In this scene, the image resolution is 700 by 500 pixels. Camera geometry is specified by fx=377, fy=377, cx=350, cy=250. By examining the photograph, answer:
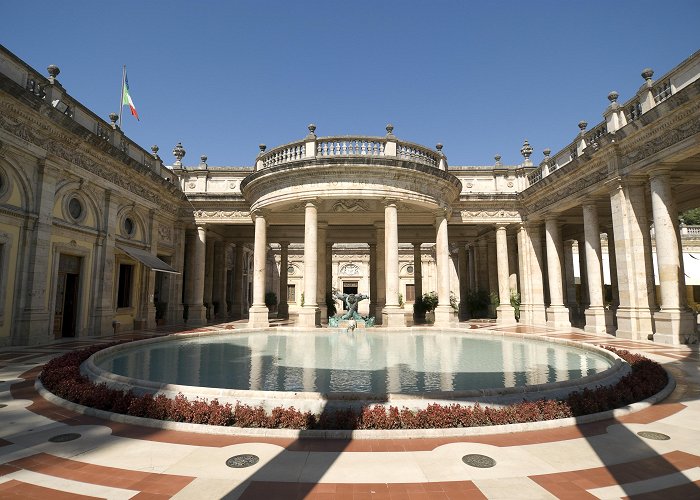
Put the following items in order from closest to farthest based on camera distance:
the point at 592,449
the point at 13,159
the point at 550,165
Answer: the point at 592,449, the point at 13,159, the point at 550,165

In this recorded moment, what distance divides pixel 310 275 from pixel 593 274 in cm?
1610

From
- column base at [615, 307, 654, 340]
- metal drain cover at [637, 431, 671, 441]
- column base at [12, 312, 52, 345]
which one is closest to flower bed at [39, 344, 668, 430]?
metal drain cover at [637, 431, 671, 441]

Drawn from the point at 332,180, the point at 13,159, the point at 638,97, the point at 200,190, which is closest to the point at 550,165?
the point at 638,97

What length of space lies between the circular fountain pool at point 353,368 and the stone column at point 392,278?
338 centimetres

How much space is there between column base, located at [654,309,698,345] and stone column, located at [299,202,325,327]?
53.8 feet

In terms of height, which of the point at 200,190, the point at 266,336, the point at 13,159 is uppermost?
the point at 200,190

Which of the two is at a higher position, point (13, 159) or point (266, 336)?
point (13, 159)

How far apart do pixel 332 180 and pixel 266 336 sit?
9321 millimetres

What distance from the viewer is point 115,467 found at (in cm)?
482

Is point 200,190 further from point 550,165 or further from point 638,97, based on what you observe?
point 638,97

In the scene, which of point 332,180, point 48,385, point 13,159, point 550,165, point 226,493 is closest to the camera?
point 226,493

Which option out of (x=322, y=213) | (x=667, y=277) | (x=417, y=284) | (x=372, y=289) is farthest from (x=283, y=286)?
(x=667, y=277)

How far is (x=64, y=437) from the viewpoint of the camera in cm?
581

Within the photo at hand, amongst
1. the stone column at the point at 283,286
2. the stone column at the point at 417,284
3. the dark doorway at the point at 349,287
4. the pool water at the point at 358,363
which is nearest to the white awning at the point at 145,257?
the pool water at the point at 358,363
